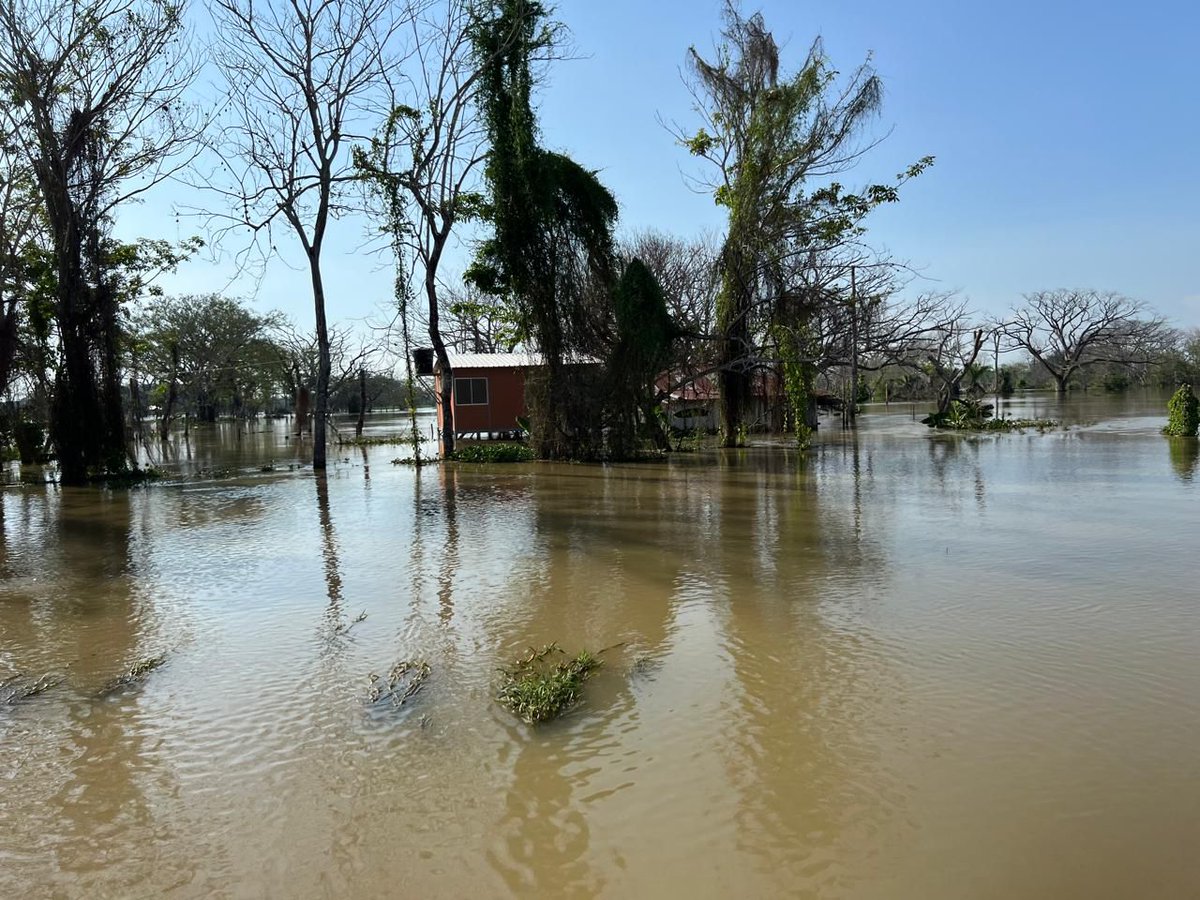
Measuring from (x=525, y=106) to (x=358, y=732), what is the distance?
61.0ft

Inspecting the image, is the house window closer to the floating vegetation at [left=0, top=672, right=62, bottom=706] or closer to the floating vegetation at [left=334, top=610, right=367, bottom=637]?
the floating vegetation at [left=334, top=610, right=367, bottom=637]

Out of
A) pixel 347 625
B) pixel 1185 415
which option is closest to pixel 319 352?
pixel 347 625

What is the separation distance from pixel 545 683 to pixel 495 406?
25.5m

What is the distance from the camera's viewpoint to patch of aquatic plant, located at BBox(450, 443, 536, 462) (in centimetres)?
2175

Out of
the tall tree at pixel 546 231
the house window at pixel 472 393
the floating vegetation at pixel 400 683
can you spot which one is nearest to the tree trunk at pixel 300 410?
the house window at pixel 472 393

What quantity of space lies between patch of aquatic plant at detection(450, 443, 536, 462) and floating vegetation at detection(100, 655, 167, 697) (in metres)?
15.8

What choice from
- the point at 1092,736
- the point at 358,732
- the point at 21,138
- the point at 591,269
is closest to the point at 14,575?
the point at 358,732

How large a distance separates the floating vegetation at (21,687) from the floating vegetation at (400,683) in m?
2.09

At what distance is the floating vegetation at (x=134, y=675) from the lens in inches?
209

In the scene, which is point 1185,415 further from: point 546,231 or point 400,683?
point 400,683

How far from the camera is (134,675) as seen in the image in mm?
5535

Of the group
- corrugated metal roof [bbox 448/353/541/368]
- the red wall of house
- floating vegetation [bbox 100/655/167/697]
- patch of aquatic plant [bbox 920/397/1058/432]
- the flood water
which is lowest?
the flood water

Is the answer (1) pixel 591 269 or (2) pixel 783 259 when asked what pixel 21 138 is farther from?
(2) pixel 783 259

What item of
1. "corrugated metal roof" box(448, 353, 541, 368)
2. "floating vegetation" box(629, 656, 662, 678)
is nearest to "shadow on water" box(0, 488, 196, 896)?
"floating vegetation" box(629, 656, 662, 678)
